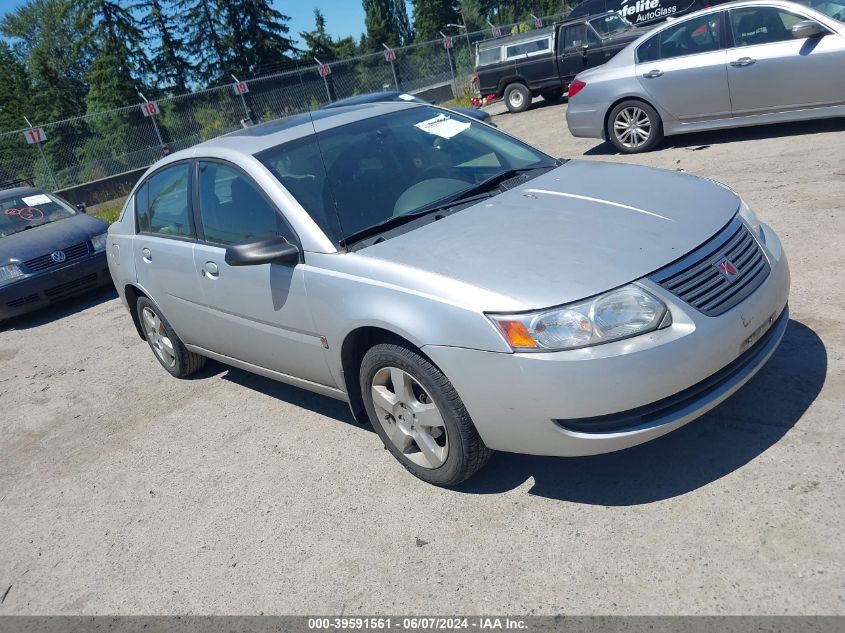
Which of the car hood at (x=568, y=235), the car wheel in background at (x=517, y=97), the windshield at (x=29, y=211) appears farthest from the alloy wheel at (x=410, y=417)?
the car wheel in background at (x=517, y=97)

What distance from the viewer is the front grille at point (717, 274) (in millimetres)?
2939

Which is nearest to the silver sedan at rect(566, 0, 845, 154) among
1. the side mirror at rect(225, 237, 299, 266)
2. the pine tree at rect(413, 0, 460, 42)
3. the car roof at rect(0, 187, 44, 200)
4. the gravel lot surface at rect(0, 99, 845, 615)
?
the gravel lot surface at rect(0, 99, 845, 615)

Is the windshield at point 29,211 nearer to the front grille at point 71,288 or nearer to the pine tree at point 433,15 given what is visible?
the front grille at point 71,288

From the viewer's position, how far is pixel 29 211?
9883mm

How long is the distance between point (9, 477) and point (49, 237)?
5144mm

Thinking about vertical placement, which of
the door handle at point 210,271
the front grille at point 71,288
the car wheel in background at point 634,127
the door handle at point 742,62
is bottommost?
the front grille at point 71,288

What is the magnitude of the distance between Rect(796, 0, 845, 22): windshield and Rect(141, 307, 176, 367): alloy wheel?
279 inches

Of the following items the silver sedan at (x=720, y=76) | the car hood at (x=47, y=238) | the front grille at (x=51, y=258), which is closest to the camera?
the silver sedan at (x=720, y=76)

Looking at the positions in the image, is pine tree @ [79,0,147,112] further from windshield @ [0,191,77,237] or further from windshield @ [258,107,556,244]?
windshield @ [258,107,556,244]

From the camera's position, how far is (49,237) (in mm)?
9148

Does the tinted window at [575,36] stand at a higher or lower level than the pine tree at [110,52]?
lower

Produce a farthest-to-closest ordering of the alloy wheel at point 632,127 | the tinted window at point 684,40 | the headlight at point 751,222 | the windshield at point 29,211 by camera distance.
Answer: the windshield at point 29,211 → the alloy wheel at point 632,127 → the tinted window at point 684,40 → the headlight at point 751,222

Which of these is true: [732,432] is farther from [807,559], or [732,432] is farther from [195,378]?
[195,378]

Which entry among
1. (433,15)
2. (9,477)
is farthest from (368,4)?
(9,477)
